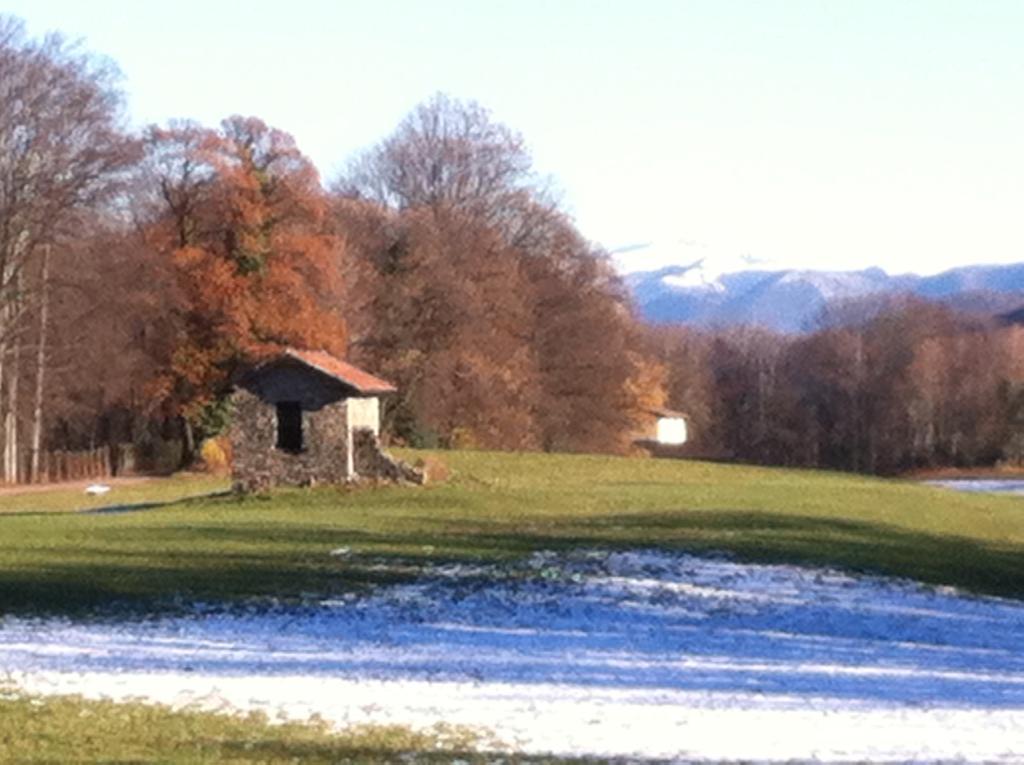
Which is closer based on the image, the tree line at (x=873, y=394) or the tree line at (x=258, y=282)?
the tree line at (x=258, y=282)

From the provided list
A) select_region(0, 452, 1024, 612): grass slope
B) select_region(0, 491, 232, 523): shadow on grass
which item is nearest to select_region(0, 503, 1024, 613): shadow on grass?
select_region(0, 452, 1024, 612): grass slope

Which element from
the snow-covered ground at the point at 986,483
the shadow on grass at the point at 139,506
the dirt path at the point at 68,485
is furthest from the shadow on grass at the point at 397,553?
the snow-covered ground at the point at 986,483

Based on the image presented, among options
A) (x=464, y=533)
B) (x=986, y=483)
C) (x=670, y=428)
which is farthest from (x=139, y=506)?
(x=670, y=428)

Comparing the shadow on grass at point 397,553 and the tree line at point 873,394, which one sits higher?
the tree line at point 873,394

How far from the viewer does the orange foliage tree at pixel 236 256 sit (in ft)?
198

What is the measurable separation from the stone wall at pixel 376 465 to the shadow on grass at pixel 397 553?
660 cm

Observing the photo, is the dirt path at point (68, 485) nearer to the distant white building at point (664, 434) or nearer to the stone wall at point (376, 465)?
the stone wall at point (376, 465)

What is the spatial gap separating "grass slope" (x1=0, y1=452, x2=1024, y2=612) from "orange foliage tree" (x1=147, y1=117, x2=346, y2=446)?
11.7 metres

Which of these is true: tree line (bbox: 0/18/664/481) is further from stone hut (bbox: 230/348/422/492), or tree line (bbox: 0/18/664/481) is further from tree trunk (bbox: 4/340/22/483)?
stone hut (bbox: 230/348/422/492)

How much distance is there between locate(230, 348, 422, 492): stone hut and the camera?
41781 mm

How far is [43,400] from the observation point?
6159 cm

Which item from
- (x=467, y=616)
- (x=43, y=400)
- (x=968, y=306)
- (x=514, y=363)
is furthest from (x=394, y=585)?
(x=968, y=306)

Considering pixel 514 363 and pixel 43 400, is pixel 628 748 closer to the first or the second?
pixel 43 400

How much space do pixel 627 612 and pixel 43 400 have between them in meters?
43.6
